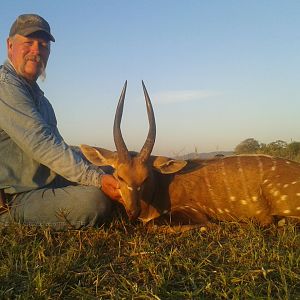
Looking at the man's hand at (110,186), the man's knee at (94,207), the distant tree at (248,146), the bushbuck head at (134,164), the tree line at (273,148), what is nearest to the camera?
the man's knee at (94,207)

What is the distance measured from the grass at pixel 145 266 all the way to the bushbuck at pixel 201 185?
2.62 feet

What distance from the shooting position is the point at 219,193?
16.0 feet

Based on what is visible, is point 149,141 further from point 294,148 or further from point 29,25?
point 294,148

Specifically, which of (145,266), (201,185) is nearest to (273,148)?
(201,185)

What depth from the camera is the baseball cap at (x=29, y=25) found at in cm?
445

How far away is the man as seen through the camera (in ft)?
→ 13.0

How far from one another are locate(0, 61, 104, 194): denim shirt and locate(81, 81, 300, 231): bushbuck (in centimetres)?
52

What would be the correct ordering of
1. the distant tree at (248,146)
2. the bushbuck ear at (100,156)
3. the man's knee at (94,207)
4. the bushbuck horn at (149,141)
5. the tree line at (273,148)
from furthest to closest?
the distant tree at (248,146) → the tree line at (273,148) → the bushbuck ear at (100,156) → the bushbuck horn at (149,141) → the man's knee at (94,207)

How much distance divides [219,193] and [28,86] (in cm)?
239

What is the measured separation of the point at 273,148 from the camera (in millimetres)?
12453

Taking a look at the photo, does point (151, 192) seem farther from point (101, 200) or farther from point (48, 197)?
point (48, 197)

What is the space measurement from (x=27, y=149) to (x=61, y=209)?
0.65 metres

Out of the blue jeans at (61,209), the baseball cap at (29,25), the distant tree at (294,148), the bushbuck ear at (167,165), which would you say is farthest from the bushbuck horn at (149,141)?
the distant tree at (294,148)

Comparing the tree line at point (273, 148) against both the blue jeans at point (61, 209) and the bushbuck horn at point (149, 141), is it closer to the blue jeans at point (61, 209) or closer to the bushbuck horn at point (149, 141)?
the bushbuck horn at point (149, 141)
